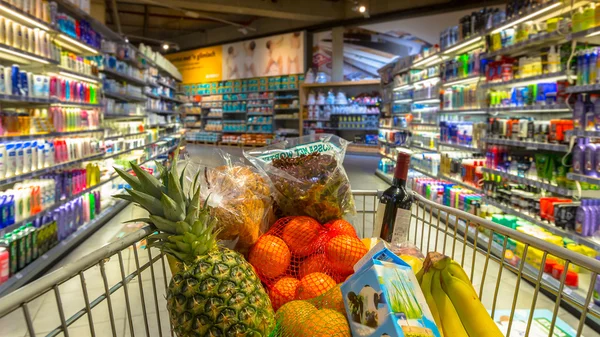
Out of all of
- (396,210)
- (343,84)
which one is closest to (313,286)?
(396,210)

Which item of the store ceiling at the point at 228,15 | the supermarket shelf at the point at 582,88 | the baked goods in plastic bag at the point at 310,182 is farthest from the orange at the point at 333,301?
the store ceiling at the point at 228,15

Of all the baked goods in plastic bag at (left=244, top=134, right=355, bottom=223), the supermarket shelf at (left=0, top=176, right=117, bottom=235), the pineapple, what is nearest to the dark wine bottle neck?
the baked goods in plastic bag at (left=244, top=134, right=355, bottom=223)

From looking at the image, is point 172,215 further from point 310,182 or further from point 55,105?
point 55,105

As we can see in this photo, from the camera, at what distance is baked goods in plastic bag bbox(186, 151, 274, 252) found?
124 centimetres

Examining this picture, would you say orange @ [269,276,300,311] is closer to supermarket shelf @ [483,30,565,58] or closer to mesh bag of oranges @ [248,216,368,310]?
mesh bag of oranges @ [248,216,368,310]

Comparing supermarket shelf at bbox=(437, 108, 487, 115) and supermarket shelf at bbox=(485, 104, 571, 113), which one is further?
supermarket shelf at bbox=(437, 108, 487, 115)

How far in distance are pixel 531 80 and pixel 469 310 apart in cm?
357

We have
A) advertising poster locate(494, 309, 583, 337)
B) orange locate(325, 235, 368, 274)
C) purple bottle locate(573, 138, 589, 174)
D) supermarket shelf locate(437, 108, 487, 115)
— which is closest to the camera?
orange locate(325, 235, 368, 274)

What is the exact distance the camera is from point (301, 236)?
135 cm

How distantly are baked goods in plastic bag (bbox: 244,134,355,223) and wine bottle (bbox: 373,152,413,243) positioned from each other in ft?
0.49

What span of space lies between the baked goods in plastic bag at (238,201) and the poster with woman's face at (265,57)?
13458mm

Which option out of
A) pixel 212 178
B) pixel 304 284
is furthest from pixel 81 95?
pixel 304 284

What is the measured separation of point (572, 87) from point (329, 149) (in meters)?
2.68

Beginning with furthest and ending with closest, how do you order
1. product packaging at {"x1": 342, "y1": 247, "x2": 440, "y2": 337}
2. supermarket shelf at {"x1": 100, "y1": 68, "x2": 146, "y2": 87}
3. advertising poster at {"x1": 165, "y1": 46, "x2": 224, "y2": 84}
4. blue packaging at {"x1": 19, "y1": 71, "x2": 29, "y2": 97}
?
advertising poster at {"x1": 165, "y1": 46, "x2": 224, "y2": 84}
supermarket shelf at {"x1": 100, "y1": 68, "x2": 146, "y2": 87}
blue packaging at {"x1": 19, "y1": 71, "x2": 29, "y2": 97}
product packaging at {"x1": 342, "y1": 247, "x2": 440, "y2": 337}
